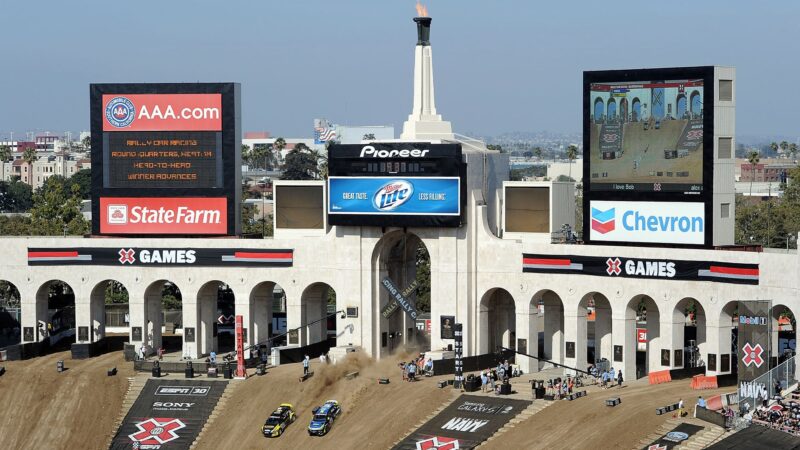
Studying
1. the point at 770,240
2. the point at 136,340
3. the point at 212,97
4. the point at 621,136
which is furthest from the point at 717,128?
the point at 770,240

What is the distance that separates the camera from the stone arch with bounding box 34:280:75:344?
112750mm

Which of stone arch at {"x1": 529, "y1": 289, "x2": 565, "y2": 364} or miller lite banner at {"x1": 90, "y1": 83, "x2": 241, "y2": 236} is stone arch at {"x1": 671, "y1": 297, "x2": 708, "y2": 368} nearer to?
stone arch at {"x1": 529, "y1": 289, "x2": 565, "y2": 364}

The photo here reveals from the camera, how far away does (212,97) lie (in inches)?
4281

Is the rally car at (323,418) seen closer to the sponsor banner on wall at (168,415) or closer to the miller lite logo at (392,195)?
the sponsor banner on wall at (168,415)

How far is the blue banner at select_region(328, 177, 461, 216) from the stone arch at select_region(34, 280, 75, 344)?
23150 mm

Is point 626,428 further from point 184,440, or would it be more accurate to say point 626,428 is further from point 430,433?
point 184,440

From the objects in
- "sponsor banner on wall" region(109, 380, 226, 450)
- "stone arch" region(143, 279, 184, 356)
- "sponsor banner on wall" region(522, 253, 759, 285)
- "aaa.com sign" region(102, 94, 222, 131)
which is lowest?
"sponsor banner on wall" region(109, 380, 226, 450)

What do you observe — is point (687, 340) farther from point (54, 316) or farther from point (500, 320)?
point (54, 316)

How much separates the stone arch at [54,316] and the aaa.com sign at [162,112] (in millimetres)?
12984

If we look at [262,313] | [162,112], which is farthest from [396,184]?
[162,112]

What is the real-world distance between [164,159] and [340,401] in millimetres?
23826

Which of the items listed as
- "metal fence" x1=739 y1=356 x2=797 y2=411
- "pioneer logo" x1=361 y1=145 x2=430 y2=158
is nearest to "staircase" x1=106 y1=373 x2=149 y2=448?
"pioneer logo" x1=361 y1=145 x2=430 y2=158

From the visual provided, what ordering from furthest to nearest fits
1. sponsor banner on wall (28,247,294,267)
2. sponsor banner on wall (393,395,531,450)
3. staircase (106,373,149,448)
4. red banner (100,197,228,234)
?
red banner (100,197,228,234) < sponsor banner on wall (28,247,294,267) < staircase (106,373,149,448) < sponsor banner on wall (393,395,531,450)

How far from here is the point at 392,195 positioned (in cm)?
10325
